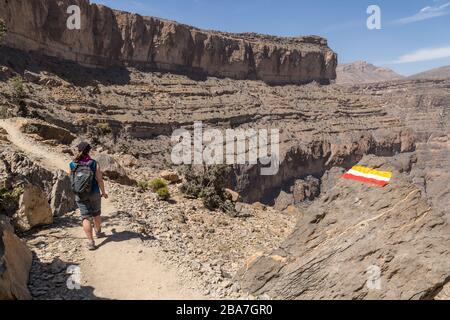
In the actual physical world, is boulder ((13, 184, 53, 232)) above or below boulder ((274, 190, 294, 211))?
above

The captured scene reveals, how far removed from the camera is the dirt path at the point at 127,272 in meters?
6.62

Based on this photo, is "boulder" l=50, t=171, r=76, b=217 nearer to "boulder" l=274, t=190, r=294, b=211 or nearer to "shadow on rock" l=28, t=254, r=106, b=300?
"shadow on rock" l=28, t=254, r=106, b=300

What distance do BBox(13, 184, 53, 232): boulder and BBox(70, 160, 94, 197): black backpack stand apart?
1181mm

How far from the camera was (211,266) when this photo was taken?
814cm

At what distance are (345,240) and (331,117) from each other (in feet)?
212

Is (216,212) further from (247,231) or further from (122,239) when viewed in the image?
(122,239)

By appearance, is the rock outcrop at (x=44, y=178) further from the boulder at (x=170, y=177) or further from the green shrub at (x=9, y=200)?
the boulder at (x=170, y=177)

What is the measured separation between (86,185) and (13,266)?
2196 mm

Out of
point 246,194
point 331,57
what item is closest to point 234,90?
point 246,194

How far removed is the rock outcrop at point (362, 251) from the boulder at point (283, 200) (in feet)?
140

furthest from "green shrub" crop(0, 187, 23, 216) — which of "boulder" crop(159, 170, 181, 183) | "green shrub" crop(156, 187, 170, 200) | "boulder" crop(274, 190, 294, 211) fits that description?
"boulder" crop(274, 190, 294, 211)

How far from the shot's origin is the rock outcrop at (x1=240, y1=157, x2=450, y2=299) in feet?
19.9

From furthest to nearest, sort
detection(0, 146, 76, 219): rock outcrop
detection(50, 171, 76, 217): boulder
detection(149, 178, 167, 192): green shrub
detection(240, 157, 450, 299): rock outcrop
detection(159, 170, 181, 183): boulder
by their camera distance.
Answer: detection(159, 170, 181, 183): boulder → detection(149, 178, 167, 192): green shrub → detection(50, 171, 76, 217): boulder → detection(0, 146, 76, 219): rock outcrop → detection(240, 157, 450, 299): rock outcrop

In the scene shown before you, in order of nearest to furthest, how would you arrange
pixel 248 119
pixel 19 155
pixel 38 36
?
pixel 19 155 < pixel 38 36 < pixel 248 119
